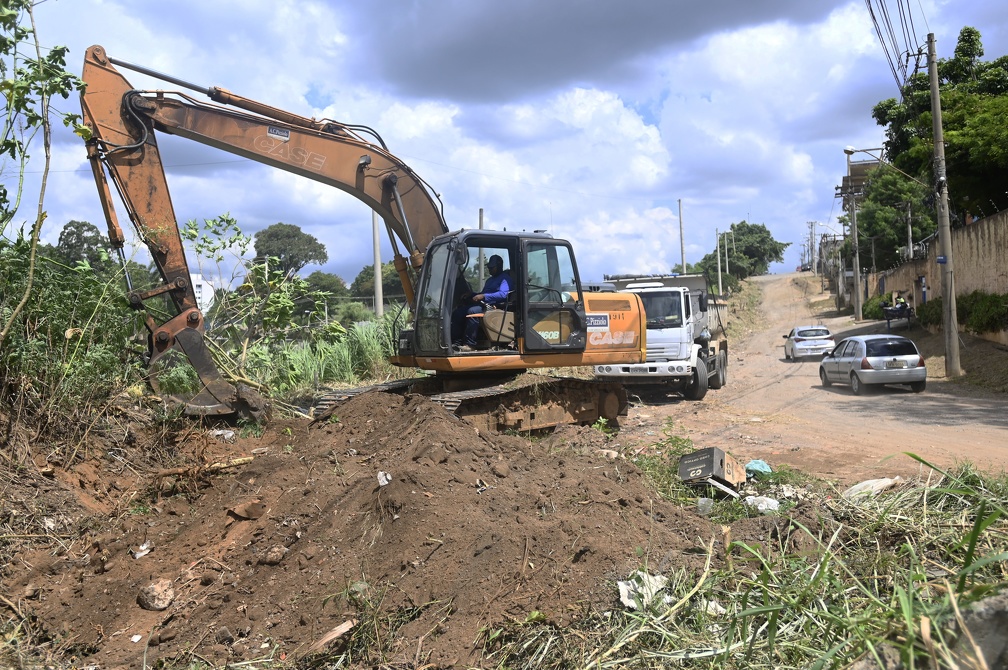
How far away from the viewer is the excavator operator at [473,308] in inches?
368

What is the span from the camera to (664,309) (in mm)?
16406

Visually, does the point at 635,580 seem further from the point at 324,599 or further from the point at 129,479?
the point at 129,479

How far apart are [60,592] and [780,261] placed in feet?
318

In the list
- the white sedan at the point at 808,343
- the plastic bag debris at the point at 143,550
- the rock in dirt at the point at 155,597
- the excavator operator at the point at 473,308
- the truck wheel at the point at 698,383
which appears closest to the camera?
the rock in dirt at the point at 155,597

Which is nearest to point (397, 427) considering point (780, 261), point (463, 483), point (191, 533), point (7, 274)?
point (463, 483)

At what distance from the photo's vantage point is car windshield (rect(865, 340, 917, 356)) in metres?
17.4

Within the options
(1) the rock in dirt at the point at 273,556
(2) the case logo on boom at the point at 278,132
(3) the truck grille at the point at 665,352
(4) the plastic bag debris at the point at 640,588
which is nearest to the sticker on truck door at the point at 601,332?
(2) the case logo on boom at the point at 278,132

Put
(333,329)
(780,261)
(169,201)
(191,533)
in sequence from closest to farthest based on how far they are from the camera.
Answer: (191,533) → (169,201) → (333,329) → (780,261)

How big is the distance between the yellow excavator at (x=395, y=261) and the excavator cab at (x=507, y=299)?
14mm

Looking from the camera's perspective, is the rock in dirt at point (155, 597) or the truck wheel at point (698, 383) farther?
the truck wheel at point (698, 383)

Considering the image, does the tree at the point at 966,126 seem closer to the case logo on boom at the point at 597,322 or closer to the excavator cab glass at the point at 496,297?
the case logo on boom at the point at 597,322

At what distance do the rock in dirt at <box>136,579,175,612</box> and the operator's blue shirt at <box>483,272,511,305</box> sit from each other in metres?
5.05

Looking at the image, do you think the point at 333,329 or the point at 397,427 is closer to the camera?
the point at 397,427

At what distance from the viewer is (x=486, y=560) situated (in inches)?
193
